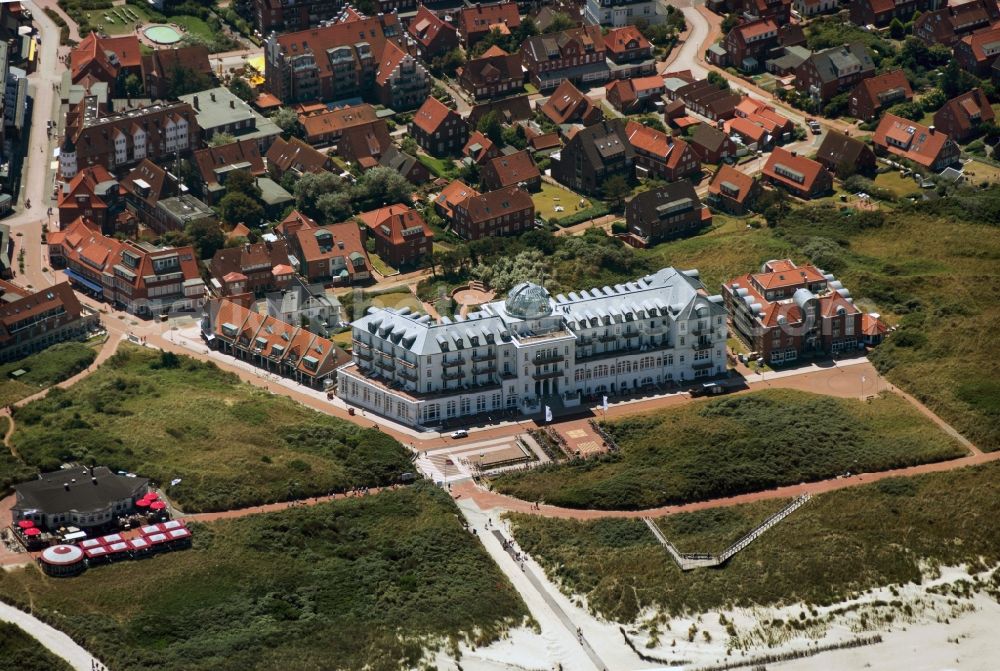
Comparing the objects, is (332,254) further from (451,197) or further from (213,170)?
(213,170)

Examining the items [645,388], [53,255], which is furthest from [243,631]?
[53,255]

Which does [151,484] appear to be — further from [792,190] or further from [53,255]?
[792,190]

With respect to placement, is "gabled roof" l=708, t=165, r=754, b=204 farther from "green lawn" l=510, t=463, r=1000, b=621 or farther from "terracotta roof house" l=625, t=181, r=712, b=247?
"green lawn" l=510, t=463, r=1000, b=621

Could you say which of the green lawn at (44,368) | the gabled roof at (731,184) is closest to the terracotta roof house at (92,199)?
the green lawn at (44,368)

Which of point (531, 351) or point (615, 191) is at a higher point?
point (531, 351)

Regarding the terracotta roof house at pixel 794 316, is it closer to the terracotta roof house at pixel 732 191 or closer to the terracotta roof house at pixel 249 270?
the terracotta roof house at pixel 732 191

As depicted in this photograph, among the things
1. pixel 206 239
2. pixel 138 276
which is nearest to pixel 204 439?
pixel 138 276
